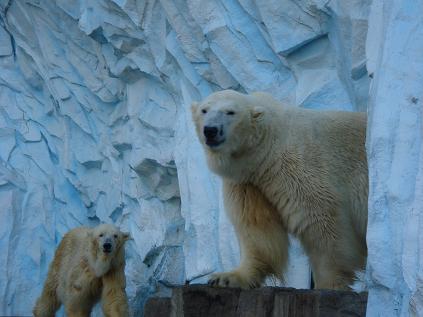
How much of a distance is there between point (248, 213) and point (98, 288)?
198 centimetres

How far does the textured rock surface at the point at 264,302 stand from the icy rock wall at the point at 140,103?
83.7 inches

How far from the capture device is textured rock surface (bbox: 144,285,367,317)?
9.84 ft

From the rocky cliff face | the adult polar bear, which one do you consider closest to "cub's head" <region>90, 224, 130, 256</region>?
the rocky cliff face

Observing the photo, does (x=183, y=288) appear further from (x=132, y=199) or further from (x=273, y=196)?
(x=132, y=199)

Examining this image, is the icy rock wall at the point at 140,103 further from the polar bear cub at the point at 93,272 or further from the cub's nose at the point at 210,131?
the cub's nose at the point at 210,131

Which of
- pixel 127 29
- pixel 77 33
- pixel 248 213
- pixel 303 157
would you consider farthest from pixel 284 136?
pixel 77 33

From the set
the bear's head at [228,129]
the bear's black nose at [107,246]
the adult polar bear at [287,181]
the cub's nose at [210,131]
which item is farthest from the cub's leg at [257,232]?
the bear's black nose at [107,246]

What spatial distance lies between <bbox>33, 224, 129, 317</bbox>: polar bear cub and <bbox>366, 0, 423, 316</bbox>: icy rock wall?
8.58ft

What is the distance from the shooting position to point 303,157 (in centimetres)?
373

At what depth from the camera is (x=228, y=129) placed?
12.4 feet

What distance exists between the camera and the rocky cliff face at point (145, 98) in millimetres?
5543

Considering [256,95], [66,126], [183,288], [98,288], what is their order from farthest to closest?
1. [66,126]
2. [98,288]
3. [256,95]
4. [183,288]

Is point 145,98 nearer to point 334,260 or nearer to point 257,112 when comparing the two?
point 257,112

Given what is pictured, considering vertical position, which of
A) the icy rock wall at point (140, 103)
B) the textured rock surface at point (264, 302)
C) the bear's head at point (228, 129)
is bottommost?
the icy rock wall at point (140, 103)
